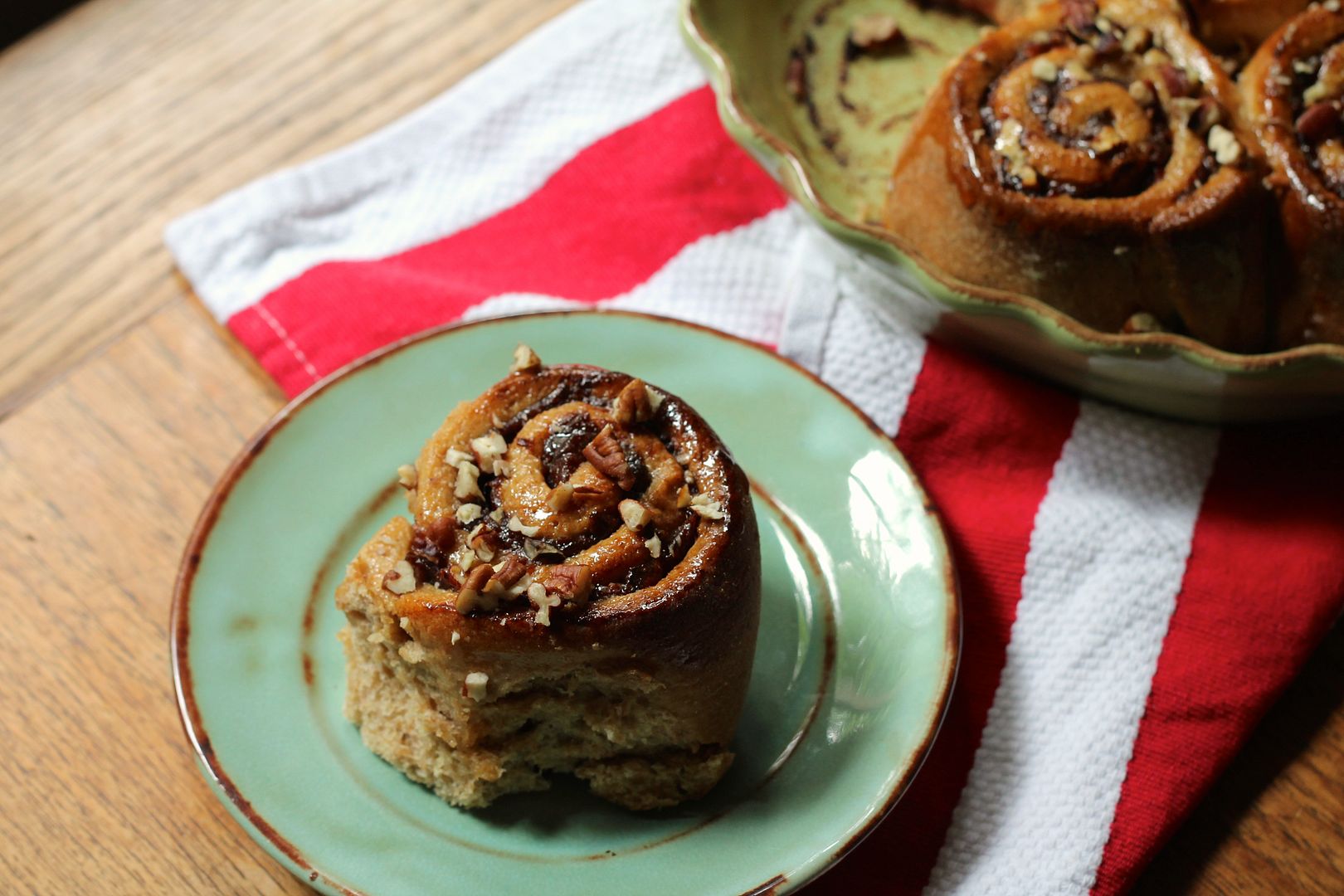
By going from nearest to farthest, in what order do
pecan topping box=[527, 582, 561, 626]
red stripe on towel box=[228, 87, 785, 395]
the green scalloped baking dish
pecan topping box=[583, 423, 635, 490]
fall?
pecan topping box=[527, 582, 561, 626] → pecan topping box=[583, 423, 635, 490] → the green scalloped baking dish → red stripe on towel box=[228, 87, 785, 395]

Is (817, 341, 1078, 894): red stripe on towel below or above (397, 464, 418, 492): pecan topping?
below

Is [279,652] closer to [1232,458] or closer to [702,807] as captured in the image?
[702,807]

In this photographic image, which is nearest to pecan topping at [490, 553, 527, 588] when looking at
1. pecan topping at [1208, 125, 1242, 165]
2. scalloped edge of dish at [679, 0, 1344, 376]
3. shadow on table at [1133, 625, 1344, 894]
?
scalloped edge of dish at [679, 0, 1344, 376]

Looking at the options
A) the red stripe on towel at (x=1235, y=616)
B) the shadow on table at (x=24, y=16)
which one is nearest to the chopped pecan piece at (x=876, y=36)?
the red stripe on towel at (x=1235, y=616)

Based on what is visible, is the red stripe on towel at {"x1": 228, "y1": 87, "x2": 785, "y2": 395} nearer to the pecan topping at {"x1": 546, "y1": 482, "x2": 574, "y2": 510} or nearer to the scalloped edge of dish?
the scalloped edge of dish

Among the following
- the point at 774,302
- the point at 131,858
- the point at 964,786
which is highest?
the point at 131,858

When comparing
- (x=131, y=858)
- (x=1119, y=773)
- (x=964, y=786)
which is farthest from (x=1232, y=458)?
(x=131, y=858)

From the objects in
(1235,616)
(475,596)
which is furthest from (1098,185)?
(475,596)
